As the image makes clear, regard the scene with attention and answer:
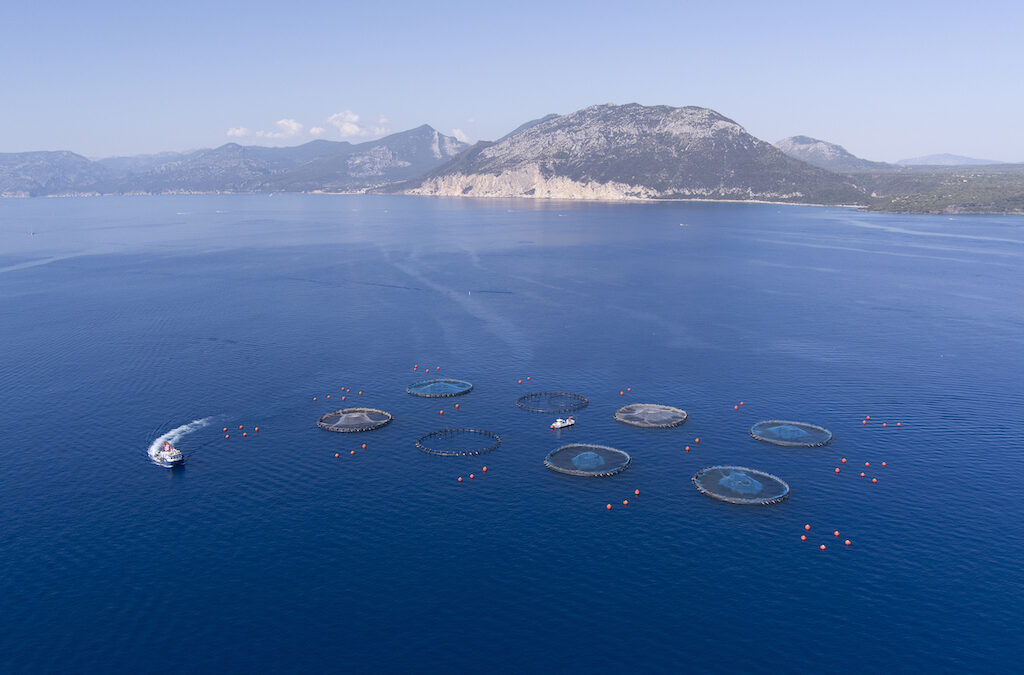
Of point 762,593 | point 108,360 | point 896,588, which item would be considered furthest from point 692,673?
point 108,360

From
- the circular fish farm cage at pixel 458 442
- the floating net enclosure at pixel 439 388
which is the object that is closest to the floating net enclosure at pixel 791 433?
the circular fish farm cage at pixel 458 442

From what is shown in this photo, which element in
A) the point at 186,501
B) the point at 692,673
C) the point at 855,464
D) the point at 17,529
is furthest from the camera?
the point at 855,464

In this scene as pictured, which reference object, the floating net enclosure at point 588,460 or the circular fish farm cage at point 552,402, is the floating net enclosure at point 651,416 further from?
the floating net enclosure at point 588,460

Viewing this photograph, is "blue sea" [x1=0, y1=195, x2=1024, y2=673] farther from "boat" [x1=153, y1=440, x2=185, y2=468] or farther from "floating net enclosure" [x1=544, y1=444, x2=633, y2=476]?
"boat" [x1=153, y1=440, x2=185, y2=468]

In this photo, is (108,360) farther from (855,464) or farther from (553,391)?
(855,464)

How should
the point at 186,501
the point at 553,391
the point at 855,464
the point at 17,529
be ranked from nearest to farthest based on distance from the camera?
the point at 17,529 < the point at 186,501 < the point at 855,464 < the point at 553,391

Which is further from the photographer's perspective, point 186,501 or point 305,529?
point 186,501

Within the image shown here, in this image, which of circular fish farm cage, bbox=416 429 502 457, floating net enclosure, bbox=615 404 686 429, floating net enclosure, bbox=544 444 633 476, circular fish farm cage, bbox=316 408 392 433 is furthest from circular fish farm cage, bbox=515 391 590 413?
circular fish farm cage, bbox=316 408 392 433

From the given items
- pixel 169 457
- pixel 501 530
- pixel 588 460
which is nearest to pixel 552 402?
pixel 588 460
